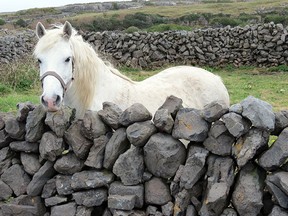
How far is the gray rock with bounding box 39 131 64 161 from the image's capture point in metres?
4.60

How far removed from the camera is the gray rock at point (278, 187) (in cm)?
373

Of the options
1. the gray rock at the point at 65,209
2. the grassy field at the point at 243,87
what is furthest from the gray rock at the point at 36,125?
the grassy field at the point at 243,87

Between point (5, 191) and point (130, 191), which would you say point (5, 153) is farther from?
point (130, 191)

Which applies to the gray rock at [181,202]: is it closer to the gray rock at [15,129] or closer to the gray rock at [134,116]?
the gray rock at [134,116]

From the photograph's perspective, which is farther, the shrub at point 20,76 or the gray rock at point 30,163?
the shrub at point 20,76

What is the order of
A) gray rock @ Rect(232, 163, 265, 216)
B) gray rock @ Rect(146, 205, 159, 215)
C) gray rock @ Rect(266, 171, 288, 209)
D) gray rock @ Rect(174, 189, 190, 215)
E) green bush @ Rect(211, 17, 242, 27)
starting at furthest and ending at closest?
1. green bush @ Rect(211, 17, 242, 27)
2. gray rock @ Rect(146, 205, 159, 215)
3. gray rock @ Rect(174, 189, 190, 215)
4. gray rock @ Rect(232, 163, 265, 216)
5. gray rock @ Rect(266, 171, 288, 209)

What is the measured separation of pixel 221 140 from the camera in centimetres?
397

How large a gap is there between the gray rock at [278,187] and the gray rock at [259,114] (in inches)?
15.9

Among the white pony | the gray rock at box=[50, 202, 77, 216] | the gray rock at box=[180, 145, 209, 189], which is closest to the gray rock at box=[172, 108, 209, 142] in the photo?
the gray rock at box=[180, 145, 209, 189]

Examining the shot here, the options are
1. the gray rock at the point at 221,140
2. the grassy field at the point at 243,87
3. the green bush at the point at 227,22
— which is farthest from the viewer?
the green bush at the point at 227,22

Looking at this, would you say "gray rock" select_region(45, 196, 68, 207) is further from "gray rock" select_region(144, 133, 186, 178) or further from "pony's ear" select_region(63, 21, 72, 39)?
"pony's ear" select_region(63, 21, 72, 39)

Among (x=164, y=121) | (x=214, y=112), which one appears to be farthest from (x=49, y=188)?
(x=214, y=112)

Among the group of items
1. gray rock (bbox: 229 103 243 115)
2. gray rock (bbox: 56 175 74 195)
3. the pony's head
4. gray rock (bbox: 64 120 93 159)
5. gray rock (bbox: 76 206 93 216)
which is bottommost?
gray rock (bbox: 76 206 93 216)

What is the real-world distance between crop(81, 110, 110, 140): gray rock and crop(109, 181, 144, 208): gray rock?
0.55 m
